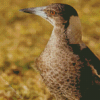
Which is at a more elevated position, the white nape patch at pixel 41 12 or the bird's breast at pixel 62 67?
the white nape patch at pixel 41 12

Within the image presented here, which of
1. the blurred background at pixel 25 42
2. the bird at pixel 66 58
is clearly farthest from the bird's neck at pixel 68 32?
the blurred background at pixel 25 42

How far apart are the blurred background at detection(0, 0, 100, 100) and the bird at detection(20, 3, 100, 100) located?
48cm

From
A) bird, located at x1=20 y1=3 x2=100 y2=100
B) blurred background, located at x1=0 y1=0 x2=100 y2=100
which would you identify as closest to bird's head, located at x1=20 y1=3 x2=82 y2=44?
bird, located at x1=20 y1=3 x2=100 y2=100

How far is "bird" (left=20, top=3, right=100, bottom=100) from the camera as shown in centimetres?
96

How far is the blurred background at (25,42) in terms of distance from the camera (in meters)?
Result: 1.51

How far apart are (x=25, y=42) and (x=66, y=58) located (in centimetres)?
113

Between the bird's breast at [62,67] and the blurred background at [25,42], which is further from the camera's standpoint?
the blurred background at [25,42]

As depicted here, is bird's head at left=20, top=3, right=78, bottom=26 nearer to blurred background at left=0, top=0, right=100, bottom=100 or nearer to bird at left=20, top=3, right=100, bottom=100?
bird at left=20, top=3, right=100, bottom=100

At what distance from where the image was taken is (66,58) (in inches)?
38.7

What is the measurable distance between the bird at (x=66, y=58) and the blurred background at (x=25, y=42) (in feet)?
1.58

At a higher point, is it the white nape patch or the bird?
the white nape patch

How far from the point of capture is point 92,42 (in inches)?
81.2

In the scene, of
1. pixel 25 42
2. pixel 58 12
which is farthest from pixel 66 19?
pixel 25 42

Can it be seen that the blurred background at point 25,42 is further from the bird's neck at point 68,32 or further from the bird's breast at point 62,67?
the bird's neck at point 68,32
